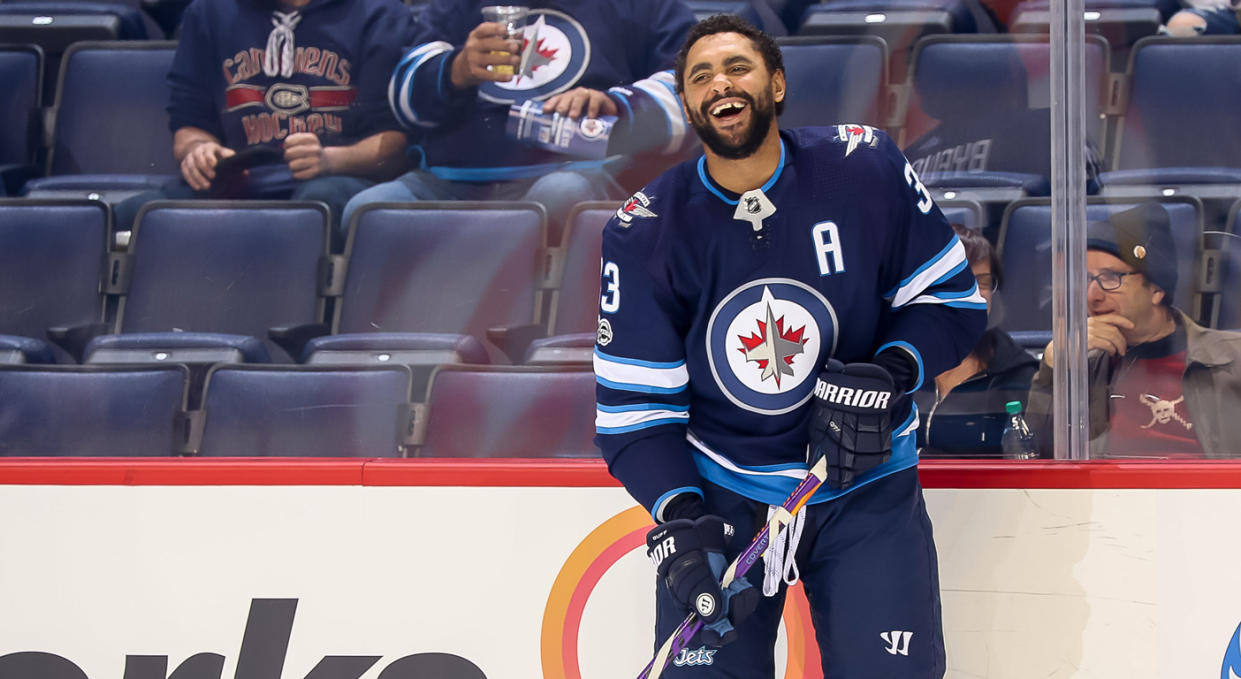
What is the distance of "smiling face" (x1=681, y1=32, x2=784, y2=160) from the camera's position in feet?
4.99

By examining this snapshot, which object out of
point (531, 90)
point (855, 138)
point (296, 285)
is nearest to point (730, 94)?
point (855, 138)

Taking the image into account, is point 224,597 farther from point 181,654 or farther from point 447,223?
point 447,223

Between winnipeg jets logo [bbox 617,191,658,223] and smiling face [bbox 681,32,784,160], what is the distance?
13cm

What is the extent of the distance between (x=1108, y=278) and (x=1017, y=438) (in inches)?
12.2

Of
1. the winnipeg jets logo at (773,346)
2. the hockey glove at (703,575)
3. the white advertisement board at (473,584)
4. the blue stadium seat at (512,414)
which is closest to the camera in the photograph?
the hockey glove at (703,575)

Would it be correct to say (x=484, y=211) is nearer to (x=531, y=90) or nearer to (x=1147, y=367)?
(x=531, y=90)

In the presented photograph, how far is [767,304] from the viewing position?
1554 millimetres

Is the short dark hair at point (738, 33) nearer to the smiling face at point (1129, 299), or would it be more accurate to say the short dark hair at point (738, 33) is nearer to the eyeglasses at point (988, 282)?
the eyeglasses at point (988, 282)

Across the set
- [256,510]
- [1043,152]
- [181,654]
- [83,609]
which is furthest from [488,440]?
[1043,152]

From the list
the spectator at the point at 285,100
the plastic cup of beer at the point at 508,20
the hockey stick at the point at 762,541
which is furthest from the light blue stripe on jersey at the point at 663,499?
the plastic cup of beer at the point at 508,20

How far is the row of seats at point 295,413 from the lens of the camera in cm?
203

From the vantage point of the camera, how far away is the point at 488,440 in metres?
2.03

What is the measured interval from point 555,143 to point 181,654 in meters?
1.22

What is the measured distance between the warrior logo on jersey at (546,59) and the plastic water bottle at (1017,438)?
1.17 metres
